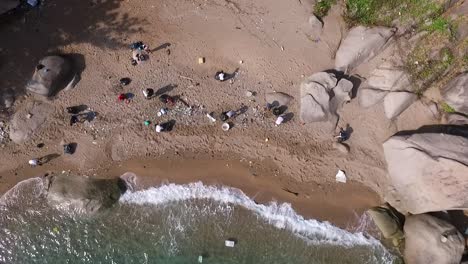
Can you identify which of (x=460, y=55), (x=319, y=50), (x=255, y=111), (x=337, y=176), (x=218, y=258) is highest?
(x=460, y=55)

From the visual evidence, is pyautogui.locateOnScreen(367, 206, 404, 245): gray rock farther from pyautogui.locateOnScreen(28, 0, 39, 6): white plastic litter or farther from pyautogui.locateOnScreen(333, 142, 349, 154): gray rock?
pyautogui.locateOnScreen(28, 0, 39, 6): white plastic litter

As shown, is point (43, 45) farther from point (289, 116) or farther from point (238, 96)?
point (289, 116)

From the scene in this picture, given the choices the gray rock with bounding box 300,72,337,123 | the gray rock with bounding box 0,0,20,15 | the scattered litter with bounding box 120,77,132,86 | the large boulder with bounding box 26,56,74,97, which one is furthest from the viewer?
the scattered litter with bounding box 120,77,132,86

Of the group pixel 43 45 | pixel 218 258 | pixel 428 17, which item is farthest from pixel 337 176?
pixel 43 45

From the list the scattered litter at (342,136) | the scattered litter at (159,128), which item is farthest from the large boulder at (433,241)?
the scattered litter at (159,128)

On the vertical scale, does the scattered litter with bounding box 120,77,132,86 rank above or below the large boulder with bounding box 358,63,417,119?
below

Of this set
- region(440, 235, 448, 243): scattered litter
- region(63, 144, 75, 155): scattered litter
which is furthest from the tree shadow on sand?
region(440, 235, 448, 243): scattered litter

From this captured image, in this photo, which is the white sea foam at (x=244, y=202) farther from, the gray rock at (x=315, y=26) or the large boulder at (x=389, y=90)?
the gray rock at (x=315, y=26)

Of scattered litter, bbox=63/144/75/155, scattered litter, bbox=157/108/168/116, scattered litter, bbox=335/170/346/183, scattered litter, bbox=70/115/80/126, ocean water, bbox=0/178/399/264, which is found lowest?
ocean water, bbox=0/178/399/264

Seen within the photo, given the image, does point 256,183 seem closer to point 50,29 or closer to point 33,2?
point 50,29
